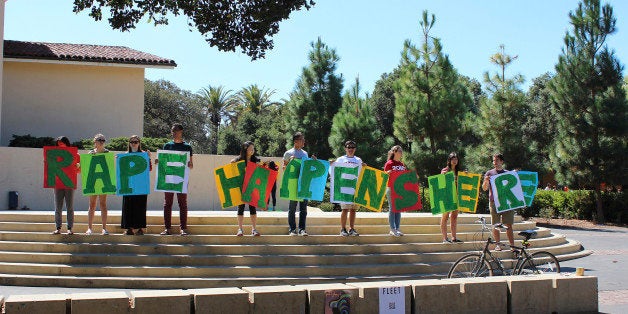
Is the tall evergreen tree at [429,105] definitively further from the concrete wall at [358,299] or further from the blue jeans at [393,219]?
the concrete wall at [358,299]

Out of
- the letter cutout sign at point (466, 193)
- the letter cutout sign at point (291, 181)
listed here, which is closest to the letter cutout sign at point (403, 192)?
the letter cutout sign at point (466, 193)

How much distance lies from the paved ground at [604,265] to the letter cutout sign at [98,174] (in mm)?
2284

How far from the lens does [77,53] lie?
26234 mm

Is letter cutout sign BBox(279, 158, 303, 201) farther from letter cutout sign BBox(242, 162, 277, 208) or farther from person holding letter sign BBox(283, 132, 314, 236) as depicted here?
letter cutout sign BBox(242, 162, 277, 208)

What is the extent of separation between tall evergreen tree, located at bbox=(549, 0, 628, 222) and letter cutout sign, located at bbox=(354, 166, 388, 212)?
1672 cm

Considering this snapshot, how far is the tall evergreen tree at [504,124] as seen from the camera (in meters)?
27.2

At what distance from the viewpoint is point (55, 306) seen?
21.2ft

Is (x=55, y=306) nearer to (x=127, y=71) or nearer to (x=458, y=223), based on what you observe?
(x=458, y=223)

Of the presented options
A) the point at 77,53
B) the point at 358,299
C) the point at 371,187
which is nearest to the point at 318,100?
the point at 77,53

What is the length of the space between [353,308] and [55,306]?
124 inches

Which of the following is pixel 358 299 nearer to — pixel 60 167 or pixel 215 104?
pixel 60 167

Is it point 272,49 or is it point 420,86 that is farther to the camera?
point 420,86

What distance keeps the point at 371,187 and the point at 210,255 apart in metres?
3.68

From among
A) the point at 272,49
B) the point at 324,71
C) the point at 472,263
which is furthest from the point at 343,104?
the point at 472,263
